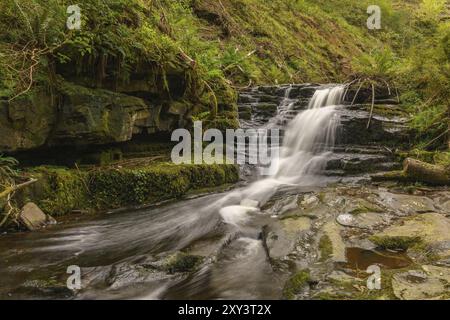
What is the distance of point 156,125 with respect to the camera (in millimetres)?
7879

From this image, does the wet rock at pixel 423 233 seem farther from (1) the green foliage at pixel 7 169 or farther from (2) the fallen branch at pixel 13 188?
(1) the green foliage at pixel 7 169

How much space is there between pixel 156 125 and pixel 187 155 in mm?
951

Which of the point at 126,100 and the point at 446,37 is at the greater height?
the point at 446,37

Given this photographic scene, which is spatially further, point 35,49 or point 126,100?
point 126,100

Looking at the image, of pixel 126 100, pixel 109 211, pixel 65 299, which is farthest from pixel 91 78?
pixel 65 299

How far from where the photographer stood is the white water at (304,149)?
7.69 m

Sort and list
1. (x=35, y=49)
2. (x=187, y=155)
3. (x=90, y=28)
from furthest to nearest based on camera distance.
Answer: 1. (x=187, y=155)
2. (x=90, y=28)
3. (x=35, y=49)

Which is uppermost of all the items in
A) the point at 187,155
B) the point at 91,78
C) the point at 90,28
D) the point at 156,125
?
the point at 90,28

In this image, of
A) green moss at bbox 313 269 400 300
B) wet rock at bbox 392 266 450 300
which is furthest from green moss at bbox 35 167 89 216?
wet rock at bbox 392 266 450 300

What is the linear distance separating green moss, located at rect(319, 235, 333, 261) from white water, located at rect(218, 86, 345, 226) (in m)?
2.04

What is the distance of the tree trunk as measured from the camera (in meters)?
7.09

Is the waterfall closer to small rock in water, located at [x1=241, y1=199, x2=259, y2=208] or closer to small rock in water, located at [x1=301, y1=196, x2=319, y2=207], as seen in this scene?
small rock in water, located at [x1=241, y1=199, x2=259, y2=208]

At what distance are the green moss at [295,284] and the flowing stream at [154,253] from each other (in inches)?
4.4
